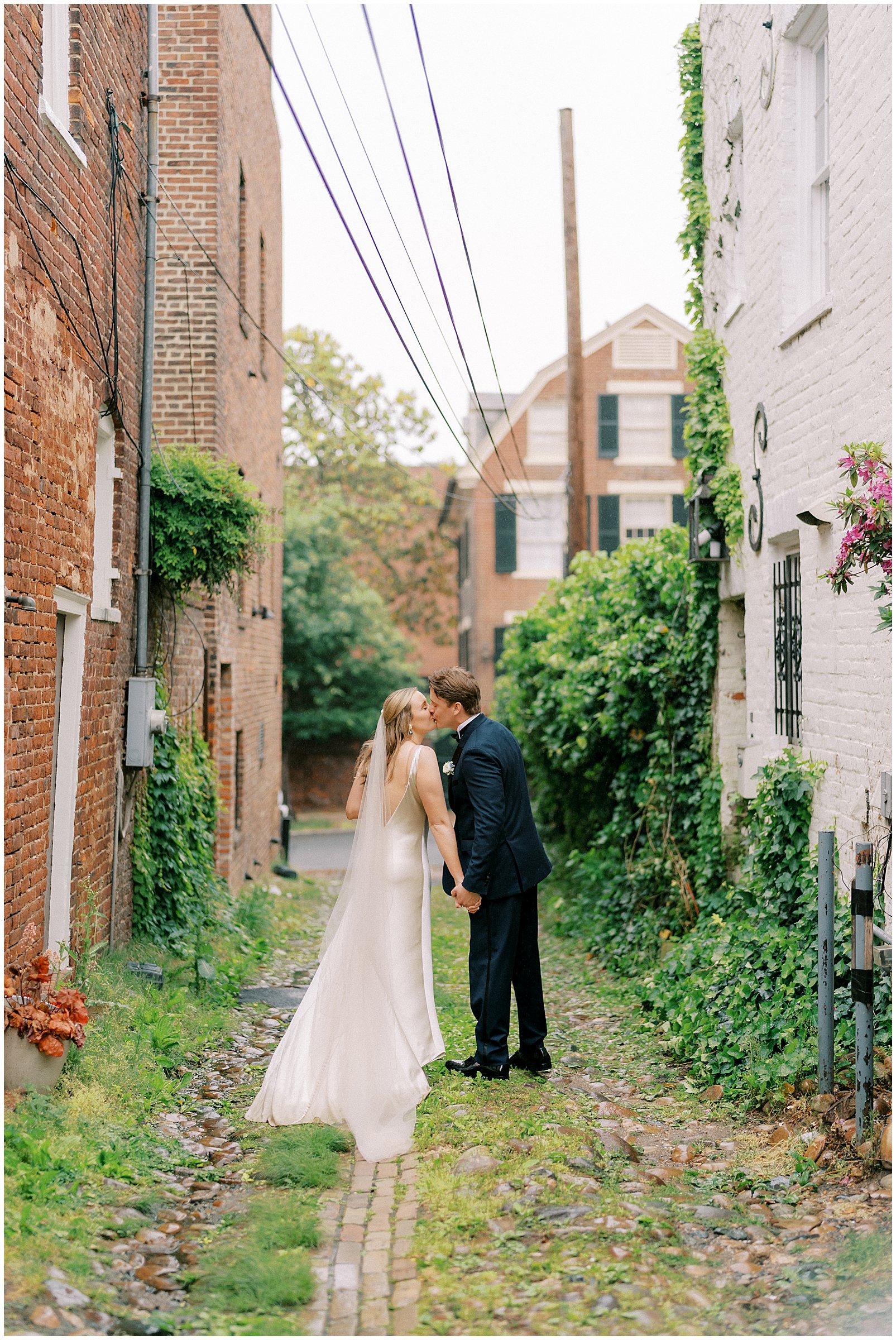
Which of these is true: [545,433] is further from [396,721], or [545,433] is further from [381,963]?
[381,963]

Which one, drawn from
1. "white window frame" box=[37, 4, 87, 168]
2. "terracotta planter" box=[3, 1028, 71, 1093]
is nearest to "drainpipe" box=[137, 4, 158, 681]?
"white window frame" box=[37, 4, 87, 168]

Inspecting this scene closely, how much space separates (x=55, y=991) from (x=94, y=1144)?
0.80 meters

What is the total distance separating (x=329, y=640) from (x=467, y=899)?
84.1ft

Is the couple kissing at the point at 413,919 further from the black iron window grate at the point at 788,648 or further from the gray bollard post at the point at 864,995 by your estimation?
the black iron window grate at the point at 788,648

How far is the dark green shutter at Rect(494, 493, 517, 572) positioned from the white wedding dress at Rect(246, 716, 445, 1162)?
23139mm

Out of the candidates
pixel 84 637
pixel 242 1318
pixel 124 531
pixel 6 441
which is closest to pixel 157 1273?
pixel 242 1318

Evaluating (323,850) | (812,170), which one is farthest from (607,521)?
(812,170)

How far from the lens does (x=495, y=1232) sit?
4.40 m

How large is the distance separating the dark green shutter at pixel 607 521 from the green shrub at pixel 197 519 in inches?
765

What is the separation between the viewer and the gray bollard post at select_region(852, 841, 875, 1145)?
4.94 metres

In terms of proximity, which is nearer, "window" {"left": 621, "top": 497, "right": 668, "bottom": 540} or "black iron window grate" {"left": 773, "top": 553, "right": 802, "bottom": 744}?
"black iron window grate" {"left": 773, "top": 553, "right": 802, "bottom": 744}

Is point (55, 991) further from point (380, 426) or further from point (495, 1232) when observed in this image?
point (380, 426)

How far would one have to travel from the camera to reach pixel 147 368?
29.3 ft

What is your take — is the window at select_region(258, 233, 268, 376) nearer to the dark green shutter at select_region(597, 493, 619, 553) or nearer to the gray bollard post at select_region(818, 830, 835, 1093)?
the gray bollard post at select_region(818, 830, 835, 1093)
